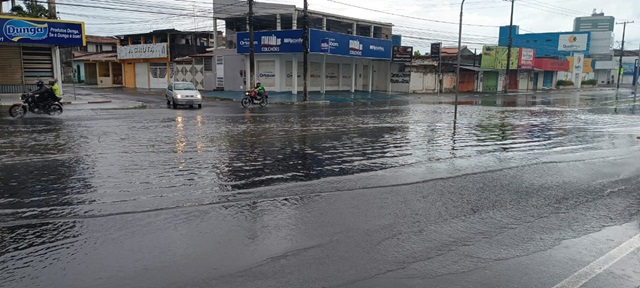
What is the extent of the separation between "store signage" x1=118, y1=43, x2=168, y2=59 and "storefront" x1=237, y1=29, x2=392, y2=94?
12.3 metres

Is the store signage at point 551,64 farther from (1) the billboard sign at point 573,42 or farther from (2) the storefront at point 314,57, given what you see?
(2) the storefront at point 314,57

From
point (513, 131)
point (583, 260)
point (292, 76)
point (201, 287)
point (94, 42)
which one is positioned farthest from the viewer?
point (94, 42)

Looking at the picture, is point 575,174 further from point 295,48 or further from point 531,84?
point 531,84

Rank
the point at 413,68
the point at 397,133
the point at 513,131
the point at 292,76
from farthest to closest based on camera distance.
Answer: the point at 413,68
the point at 292,76
the point at 513,131
the point at 397,133

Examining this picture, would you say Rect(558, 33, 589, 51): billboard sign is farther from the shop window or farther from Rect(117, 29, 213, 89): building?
the shop window

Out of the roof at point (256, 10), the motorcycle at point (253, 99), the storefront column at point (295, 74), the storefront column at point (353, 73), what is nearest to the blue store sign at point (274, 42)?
the storefront column at point (295, 74)

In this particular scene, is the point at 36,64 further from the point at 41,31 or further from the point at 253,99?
the point at 253,99

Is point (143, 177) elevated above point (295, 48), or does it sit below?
below

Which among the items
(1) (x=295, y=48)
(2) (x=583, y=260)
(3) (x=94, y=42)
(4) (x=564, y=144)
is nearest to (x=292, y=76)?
(1) (x=295, y=48)

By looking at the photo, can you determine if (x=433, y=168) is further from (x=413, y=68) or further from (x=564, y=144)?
(x=413, y=68)

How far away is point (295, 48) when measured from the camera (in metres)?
37.1

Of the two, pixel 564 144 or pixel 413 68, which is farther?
pixel 413 68

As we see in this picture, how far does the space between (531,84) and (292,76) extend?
4580 centimetres

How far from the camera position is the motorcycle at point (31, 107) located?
A: 1914 centimetres
